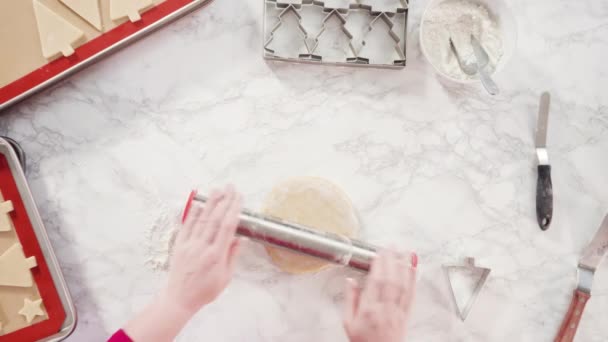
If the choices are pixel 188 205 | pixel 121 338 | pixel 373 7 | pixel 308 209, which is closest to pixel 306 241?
pixel 308 209

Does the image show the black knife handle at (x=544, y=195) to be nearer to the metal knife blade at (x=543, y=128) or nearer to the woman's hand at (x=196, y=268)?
the metal knife blade at (x=543, y=128)

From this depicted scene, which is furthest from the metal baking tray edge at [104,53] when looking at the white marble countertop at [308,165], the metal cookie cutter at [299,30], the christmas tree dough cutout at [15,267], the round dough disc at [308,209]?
the round dough disc at [308,209]

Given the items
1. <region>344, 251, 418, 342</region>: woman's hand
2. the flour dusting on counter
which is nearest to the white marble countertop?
the flour dusting on counter

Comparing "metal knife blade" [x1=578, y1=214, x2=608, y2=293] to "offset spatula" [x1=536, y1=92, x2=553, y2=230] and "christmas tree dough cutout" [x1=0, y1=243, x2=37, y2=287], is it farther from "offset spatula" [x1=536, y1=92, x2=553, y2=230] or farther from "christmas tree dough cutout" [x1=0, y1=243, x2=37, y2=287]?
"christmas tree dough cutout" [x1=0, y1=243, x2=37, y2=287]

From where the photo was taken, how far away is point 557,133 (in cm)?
92

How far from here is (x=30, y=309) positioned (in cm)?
81

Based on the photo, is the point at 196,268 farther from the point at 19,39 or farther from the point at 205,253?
the point at 19,39

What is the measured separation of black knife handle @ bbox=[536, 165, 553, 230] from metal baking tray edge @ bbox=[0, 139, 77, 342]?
0.85 metres

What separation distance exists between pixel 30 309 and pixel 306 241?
471mm

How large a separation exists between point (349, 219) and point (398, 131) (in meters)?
0.19

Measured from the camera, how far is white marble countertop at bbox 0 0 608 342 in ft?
2.90

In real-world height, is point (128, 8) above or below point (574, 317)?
above

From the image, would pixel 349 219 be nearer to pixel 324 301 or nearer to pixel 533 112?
pixel 324 301

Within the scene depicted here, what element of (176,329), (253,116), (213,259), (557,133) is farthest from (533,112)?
(176,329)
